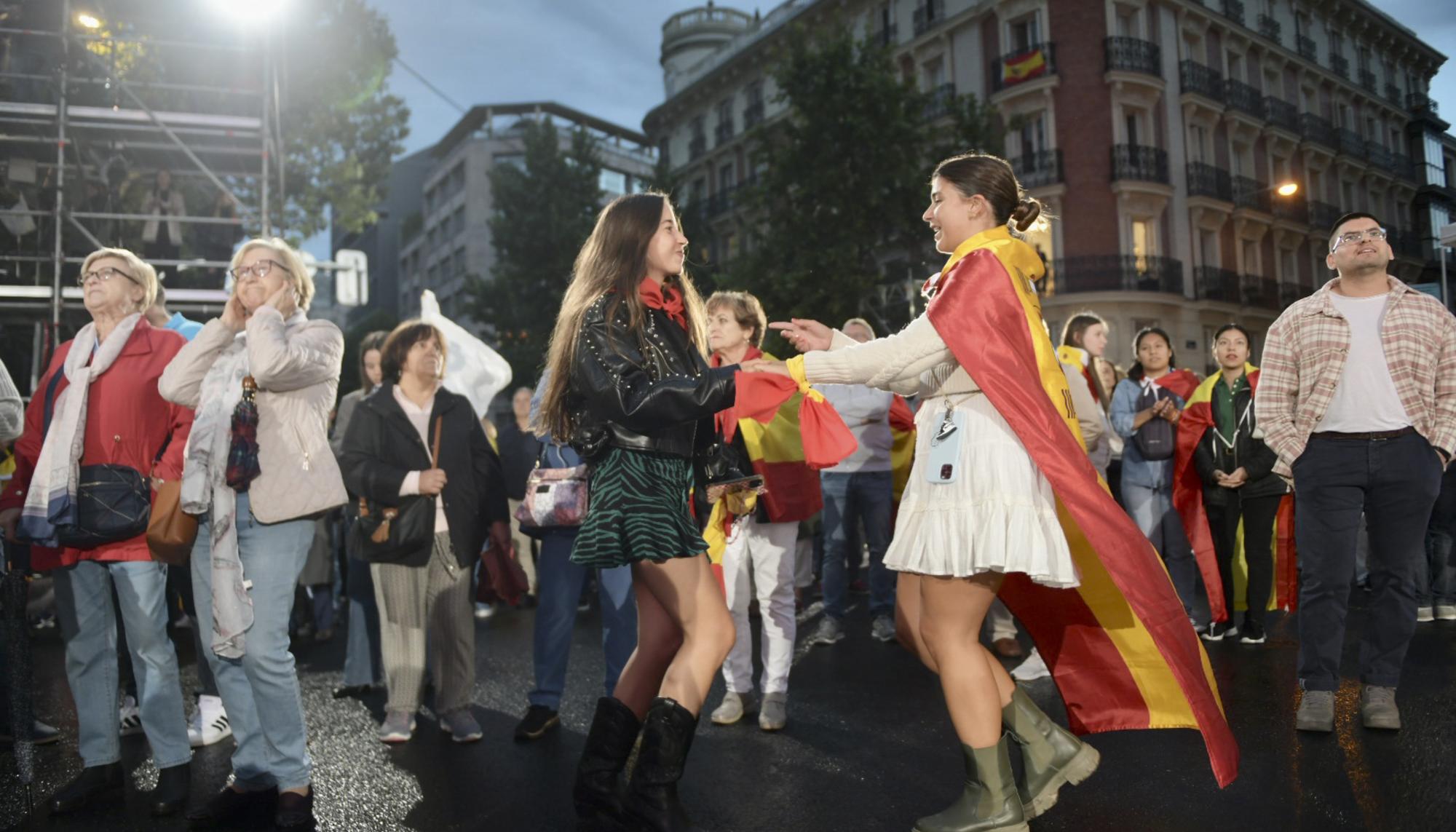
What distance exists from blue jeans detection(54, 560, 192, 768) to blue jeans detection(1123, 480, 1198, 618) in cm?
579

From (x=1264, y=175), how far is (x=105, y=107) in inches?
1362

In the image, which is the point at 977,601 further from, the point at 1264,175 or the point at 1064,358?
the point at 1264,175

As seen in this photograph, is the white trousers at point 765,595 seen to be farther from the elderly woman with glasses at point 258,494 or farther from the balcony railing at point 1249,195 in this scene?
the balcony railing at point 1249,195

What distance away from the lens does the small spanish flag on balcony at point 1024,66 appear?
30156mm

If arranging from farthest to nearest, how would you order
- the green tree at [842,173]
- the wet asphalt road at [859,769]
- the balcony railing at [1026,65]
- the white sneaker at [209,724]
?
1. the balcony railing at [1026,65]
2. the green tree at [842,173]
3. the white sneaker at [209,724]
4. the wet asphalt road at [859,769]

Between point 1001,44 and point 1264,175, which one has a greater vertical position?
point 1001,44

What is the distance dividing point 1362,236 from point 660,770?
12.2 feet

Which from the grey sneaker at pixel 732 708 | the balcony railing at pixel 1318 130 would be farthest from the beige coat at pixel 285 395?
the balcony railing at pixel 1318 130

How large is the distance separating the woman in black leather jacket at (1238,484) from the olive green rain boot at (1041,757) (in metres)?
4.10

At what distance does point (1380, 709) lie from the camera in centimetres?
425

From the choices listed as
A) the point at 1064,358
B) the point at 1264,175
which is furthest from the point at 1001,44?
the point at 1064,358

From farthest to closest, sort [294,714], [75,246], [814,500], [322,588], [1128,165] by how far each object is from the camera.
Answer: [1128,165], [75,246], [322,588], [814,500], [294,714]

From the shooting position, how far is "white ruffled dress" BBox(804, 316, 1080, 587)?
2.86m

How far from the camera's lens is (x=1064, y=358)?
600 cm
